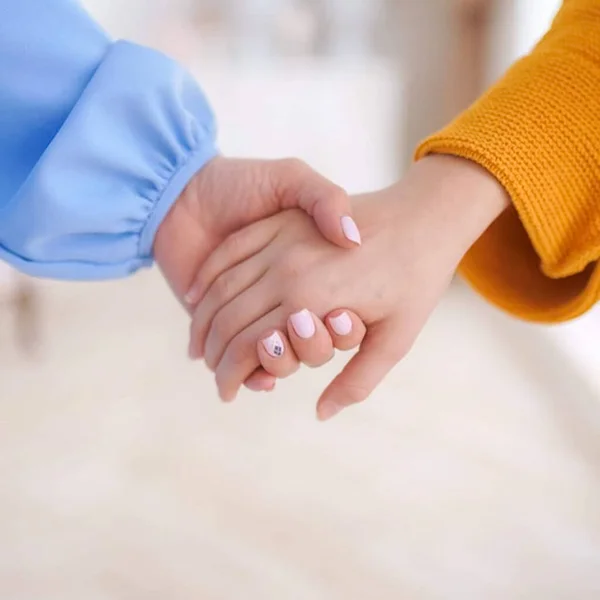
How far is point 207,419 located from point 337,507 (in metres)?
0.23

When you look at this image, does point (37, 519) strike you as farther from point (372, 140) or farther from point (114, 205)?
point (372, 140)

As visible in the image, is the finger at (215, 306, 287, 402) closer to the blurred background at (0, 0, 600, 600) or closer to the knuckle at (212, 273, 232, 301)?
the knuckle at (212, 273, 232, 301)

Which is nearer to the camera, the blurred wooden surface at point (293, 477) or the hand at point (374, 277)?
the hand at point (374, 277)

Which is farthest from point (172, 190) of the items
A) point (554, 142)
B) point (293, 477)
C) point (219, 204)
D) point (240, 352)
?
point (293, 477)

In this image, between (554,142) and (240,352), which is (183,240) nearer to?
(240,352)

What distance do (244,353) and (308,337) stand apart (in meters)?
0.05

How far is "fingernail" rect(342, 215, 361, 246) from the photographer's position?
556 mm

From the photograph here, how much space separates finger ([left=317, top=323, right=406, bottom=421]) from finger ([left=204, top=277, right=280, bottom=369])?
0.07 metres

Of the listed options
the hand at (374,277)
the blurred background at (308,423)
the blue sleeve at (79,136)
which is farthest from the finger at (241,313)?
the blurred background at (308,423)

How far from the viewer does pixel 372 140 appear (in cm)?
144

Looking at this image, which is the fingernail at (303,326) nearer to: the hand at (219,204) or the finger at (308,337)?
the finger at (308,337)

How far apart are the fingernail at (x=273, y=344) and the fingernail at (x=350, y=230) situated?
0.09 meters

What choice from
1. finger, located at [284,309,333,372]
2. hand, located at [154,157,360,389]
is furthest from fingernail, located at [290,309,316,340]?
hand, located at [154,157,360,389]

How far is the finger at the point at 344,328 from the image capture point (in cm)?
54
